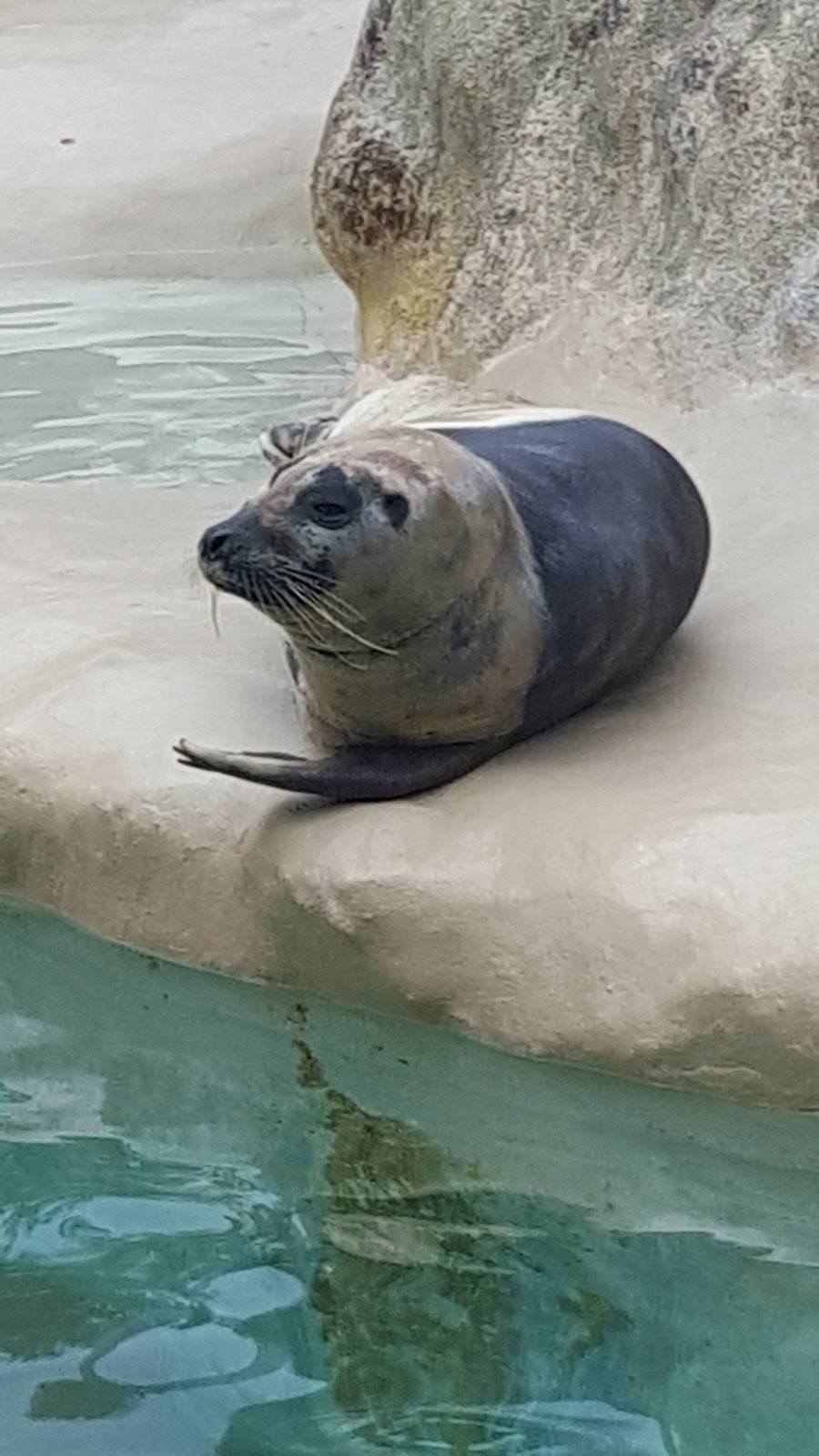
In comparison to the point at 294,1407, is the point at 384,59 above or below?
above

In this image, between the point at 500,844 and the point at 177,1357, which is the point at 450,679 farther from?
the point at 177,1357

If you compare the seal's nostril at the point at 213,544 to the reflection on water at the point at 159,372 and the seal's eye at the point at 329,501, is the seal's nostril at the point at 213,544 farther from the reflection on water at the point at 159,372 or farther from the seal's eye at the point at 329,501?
the reflection on water at the point at 159,372

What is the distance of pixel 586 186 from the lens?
20.9 feet

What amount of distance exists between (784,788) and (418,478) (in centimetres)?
82

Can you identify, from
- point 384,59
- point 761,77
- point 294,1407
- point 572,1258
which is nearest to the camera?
point 294,1407

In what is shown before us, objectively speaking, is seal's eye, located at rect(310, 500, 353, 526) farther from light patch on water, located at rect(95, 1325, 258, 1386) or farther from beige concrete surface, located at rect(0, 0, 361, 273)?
beige concrete surface, located at rect(0, 0, 361, 273)

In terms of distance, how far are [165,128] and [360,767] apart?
326 inches

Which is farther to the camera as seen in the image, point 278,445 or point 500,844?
point 278,445

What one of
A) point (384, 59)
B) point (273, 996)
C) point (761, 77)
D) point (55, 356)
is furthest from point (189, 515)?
point (55, 356)


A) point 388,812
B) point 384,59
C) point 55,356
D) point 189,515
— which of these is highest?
point 384,59

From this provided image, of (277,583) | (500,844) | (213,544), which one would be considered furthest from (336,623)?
(500,844)

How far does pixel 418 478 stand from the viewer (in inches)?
160

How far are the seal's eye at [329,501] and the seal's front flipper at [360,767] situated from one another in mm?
433

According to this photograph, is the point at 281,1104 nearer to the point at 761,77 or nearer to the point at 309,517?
the point at 309,517
